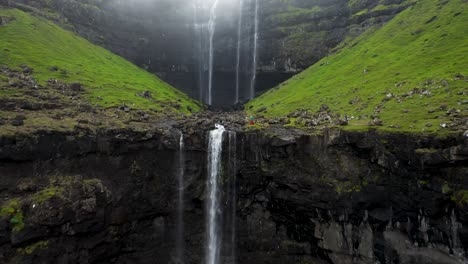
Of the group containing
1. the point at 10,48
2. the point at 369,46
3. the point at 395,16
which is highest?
the point at 395,16

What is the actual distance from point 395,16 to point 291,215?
7452 cm

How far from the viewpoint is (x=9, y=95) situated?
4500 cm

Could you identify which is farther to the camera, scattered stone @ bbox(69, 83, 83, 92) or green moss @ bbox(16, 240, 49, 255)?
scattered stone @ bbox(69, 83, 83, 92)

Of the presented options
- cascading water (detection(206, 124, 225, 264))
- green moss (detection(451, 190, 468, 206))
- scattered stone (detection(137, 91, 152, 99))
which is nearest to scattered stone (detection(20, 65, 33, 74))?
scattered stone (detection(137, 91, 152, 99))

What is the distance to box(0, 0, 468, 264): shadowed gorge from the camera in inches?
1314

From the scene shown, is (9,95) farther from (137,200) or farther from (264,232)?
(264,232)

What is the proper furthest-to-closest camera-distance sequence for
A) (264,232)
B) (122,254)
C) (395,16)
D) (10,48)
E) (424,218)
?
(395,16)
(10,48)
(264,232)
(122,254)
(424,218)

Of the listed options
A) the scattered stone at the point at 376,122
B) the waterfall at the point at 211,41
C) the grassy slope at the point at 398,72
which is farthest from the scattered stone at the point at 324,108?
the waterfall at the point at 211,41

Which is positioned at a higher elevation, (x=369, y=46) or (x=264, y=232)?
(x=369, y=46)

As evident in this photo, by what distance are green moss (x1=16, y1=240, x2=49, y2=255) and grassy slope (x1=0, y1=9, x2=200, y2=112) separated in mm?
28722

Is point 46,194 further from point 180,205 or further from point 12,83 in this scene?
point 12,83

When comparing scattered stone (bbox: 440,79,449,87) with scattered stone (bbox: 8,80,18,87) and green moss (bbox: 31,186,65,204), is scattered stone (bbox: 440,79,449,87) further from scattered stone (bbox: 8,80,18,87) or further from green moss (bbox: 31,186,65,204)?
scattered stone (bbox: 8,80,18,87)

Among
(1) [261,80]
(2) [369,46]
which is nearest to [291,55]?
(1) [261,80]

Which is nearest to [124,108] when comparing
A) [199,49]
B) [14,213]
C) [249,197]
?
[14,213]
